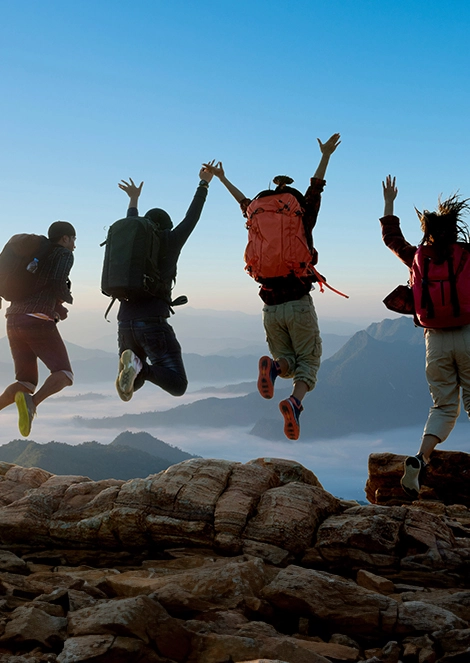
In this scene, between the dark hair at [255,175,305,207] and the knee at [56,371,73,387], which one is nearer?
the dark hair at [255,175,305,207]

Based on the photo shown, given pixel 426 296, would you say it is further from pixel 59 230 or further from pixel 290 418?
pixel 59 230

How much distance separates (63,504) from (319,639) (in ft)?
19.7

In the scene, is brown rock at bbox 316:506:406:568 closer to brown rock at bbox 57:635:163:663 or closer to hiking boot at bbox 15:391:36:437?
brown rock at bbox 57:635:163:663

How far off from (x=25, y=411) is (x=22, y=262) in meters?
3.26

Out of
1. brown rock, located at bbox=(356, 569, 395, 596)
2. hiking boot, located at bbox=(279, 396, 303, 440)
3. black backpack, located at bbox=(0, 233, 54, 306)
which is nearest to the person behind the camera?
brown rock, located at bbox=(356, 569, 395, 596)

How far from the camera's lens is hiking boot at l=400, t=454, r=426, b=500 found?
1095 centimetres

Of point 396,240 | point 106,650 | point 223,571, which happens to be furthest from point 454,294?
point 106,650

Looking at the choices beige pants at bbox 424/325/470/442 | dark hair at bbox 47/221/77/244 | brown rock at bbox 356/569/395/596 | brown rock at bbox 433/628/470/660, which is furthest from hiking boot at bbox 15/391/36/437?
brown rock at bbox 433/628/470/660

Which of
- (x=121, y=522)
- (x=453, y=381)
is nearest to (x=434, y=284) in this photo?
(x=453, y=381)

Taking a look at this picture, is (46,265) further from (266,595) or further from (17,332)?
(266,595)

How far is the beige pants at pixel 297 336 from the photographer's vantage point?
42.5 feet

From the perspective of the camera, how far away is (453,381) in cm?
1159

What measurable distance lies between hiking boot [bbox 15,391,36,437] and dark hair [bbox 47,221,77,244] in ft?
11.4

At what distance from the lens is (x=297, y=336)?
514 inches
